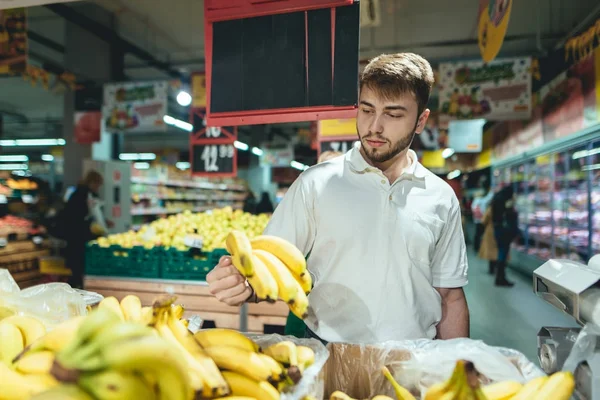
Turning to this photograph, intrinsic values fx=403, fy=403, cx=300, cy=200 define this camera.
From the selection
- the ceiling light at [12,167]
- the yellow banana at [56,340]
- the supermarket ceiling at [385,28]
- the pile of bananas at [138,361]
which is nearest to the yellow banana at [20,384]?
the pile of bananas at [138,361]

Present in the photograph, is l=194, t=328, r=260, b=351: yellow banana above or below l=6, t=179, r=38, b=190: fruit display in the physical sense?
below

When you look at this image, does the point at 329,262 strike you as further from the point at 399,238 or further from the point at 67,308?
the point at 67,308

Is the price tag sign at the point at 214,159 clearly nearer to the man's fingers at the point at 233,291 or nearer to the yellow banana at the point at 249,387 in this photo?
the man's fingers at the point at 233,291

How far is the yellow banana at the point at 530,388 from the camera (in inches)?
38.9

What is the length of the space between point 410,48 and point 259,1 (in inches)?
291

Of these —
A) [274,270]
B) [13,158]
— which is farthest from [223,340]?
[13,158]

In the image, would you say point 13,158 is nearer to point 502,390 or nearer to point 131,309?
point 131,309

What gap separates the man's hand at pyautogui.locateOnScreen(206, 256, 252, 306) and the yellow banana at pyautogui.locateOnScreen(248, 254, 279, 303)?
0.84 ft

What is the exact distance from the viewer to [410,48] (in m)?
8.58

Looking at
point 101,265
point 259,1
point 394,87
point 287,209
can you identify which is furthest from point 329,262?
point 101,265

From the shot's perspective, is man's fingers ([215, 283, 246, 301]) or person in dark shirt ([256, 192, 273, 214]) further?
person in dark shirt ([256, 192, 273, 214])

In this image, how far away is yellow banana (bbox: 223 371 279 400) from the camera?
92cm

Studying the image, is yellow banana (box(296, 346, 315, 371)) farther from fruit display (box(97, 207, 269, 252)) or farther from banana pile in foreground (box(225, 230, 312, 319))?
fruit display (box(97, 207, 269, 252))

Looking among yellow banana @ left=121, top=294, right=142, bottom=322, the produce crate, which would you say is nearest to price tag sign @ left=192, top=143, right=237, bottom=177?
the produce crate
